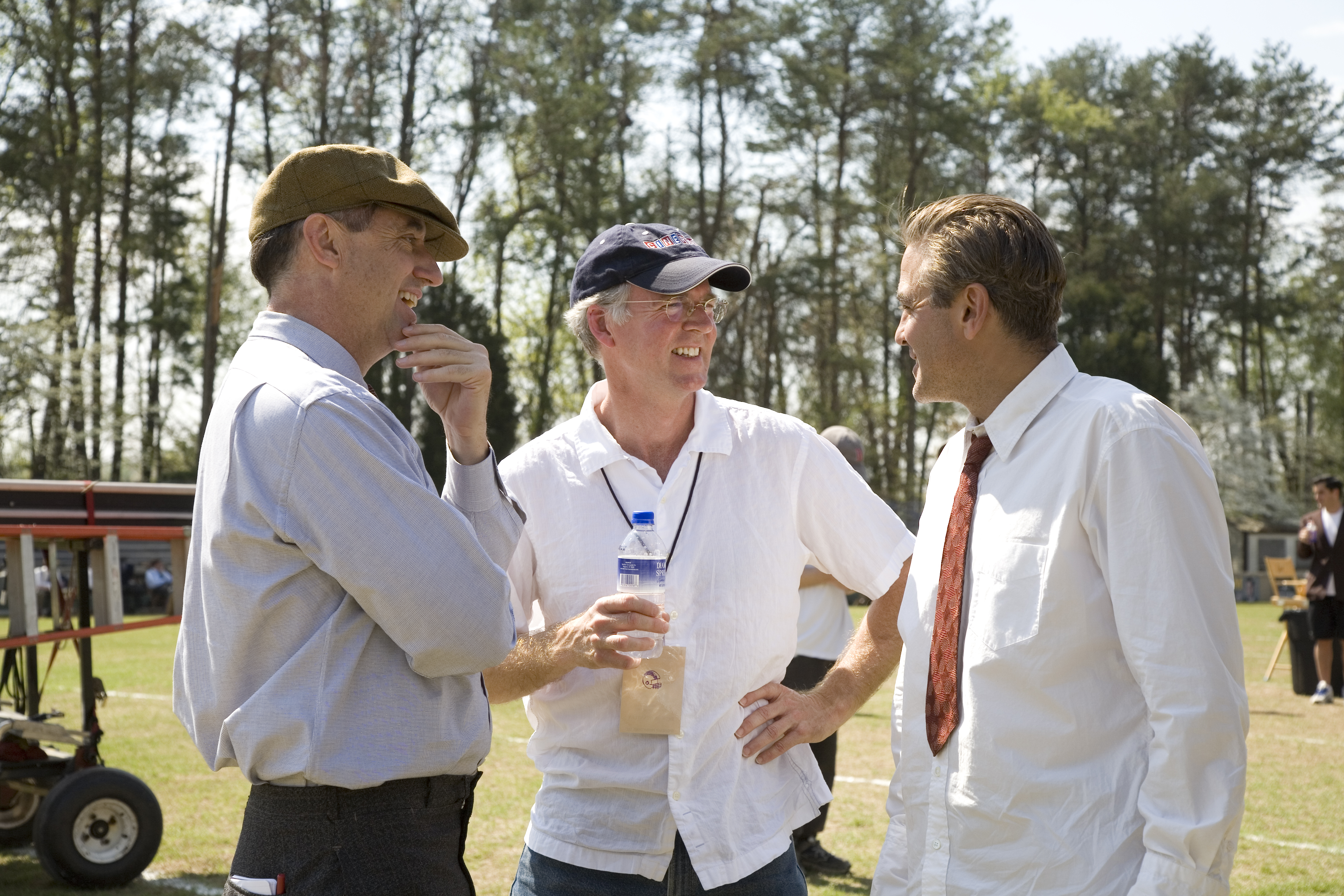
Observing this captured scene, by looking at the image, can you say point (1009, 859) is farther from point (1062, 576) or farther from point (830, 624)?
point (830, 624)

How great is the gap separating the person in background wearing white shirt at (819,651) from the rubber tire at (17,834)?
4.54 meters

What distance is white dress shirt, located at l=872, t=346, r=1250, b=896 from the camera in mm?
2059

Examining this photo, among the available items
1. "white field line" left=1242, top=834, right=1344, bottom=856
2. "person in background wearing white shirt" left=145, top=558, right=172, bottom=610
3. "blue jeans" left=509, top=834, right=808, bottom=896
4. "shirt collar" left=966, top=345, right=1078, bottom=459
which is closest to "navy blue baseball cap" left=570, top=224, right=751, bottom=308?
"shirt collar" left=966, top=345, right=1078, bottom=459

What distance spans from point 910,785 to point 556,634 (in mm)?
854

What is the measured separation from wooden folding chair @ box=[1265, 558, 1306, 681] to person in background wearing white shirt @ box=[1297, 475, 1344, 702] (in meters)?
0.27

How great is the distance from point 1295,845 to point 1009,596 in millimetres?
6181

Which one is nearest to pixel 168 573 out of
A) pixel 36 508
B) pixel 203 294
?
pixel 203 294

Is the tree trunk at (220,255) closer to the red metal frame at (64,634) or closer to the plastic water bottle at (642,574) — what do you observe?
the red metal frame at (64,634)

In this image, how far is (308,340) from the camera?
230 cm

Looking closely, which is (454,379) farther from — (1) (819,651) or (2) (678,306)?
(1) (819,651)

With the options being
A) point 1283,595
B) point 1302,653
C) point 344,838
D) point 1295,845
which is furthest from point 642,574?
point 1283,595

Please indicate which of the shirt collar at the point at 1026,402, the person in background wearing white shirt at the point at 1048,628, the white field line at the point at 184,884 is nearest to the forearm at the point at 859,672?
the person in background wearing white shirt at the point at 1048,628

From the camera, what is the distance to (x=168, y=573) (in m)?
35.2

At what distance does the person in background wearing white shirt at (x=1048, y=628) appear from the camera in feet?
6.81
